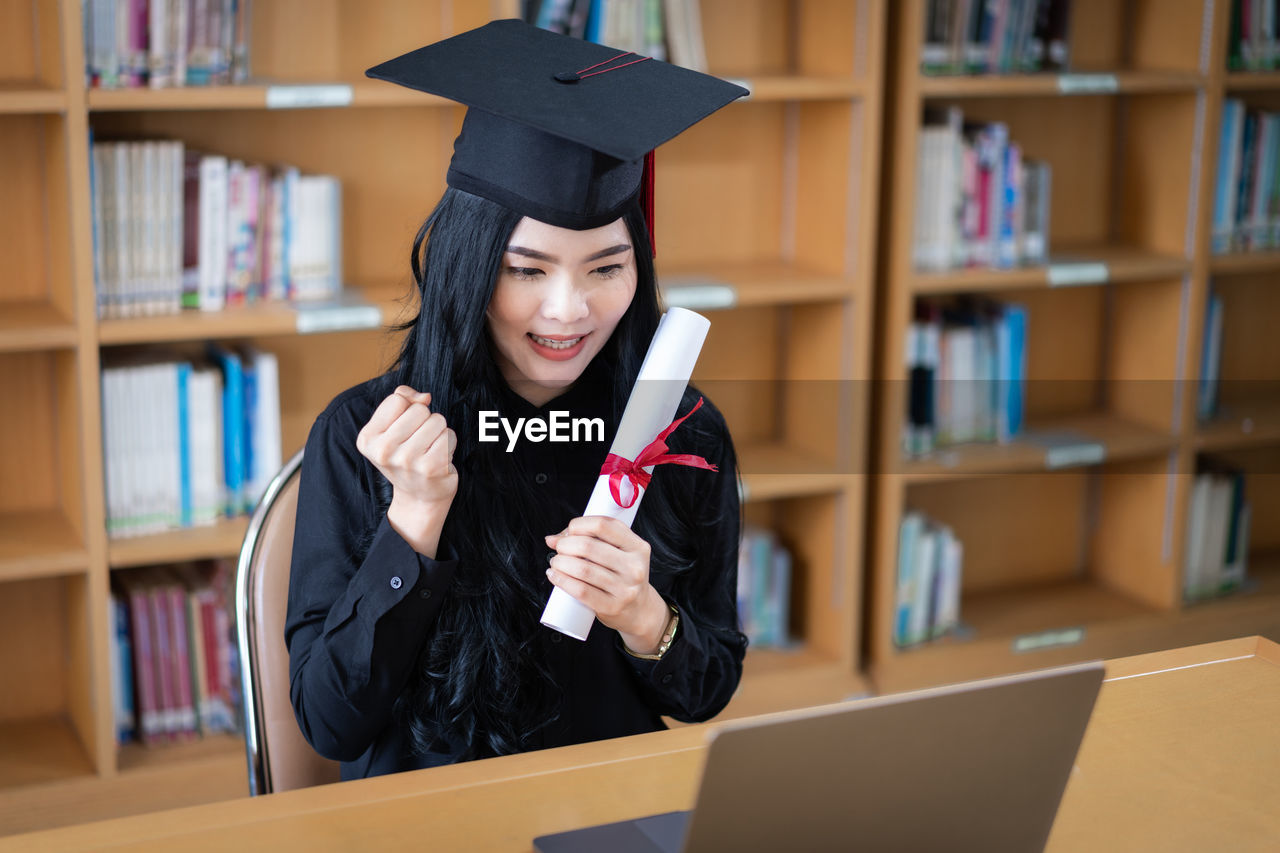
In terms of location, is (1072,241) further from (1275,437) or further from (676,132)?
(676,132)

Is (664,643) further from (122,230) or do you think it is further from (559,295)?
(122,230)

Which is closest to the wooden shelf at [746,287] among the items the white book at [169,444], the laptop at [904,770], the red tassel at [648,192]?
the white book at [169,444]

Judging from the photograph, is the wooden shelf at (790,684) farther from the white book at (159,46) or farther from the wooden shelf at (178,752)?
the white book at (159,46)

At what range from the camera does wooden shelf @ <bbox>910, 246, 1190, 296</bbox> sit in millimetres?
2682

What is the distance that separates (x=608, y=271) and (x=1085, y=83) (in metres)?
1.83

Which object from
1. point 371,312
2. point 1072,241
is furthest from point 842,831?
point 1072,241

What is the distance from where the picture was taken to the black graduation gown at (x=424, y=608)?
1.15 metres

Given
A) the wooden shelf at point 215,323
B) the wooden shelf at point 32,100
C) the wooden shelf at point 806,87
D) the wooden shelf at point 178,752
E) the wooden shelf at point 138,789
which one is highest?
the wooden shelf at point 806,87

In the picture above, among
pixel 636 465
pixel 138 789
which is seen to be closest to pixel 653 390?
pixel 636 465

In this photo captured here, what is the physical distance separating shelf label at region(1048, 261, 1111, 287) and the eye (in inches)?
70.5

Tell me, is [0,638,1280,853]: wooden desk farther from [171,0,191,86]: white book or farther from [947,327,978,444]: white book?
[947,327,978,444]: white book

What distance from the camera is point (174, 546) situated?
227cm

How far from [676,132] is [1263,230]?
2428 millimetres

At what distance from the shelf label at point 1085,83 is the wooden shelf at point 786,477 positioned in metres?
0.92
